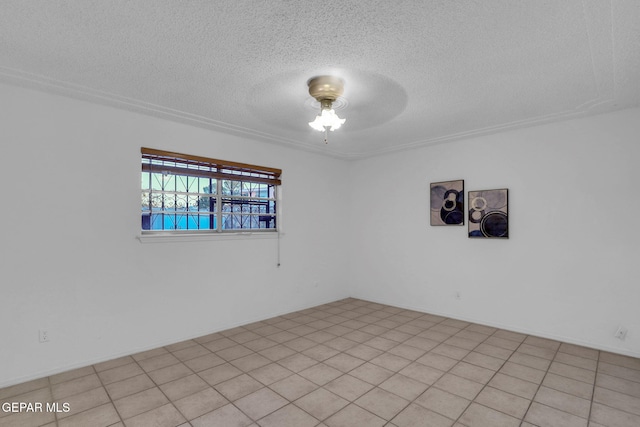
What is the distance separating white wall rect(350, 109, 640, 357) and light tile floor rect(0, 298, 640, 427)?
42 cm

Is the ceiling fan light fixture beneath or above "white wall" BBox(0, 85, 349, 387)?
above

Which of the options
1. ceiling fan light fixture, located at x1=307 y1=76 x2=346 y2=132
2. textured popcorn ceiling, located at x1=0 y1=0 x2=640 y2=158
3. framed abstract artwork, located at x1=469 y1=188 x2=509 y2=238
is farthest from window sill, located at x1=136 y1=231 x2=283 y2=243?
framed abstract artwork, located at x1=469 y1=188 x2=509 y2=238

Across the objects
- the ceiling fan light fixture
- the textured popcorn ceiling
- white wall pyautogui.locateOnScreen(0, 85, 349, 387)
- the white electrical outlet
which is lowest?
the white electrical outlet

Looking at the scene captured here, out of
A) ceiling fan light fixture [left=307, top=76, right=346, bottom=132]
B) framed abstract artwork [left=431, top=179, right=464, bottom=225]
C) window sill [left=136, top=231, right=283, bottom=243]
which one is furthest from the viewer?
framed abstract artwork [left=431, top=179, right=464, bottom=225]

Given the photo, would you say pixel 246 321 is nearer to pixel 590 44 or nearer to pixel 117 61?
pixel 117 61

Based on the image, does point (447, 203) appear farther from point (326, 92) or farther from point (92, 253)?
point (92, 253)

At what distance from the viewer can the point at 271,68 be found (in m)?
2.44

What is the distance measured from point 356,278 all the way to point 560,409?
11.7ft

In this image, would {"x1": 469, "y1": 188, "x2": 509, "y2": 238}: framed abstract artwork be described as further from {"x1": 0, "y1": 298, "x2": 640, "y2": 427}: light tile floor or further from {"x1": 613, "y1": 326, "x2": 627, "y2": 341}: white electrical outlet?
{"x1": 613, "y1": 326, "x2": 627, "y2": 341}: white electrical outlet

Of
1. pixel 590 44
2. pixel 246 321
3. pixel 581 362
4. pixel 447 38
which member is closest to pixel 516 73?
pixel 590 44

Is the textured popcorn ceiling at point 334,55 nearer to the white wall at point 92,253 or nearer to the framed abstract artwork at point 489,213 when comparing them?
the white wall at point 92,253

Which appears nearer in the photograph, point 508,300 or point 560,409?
point 560,409

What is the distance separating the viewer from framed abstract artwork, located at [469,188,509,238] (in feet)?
13.1

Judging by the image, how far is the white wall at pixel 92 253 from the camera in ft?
8.84
